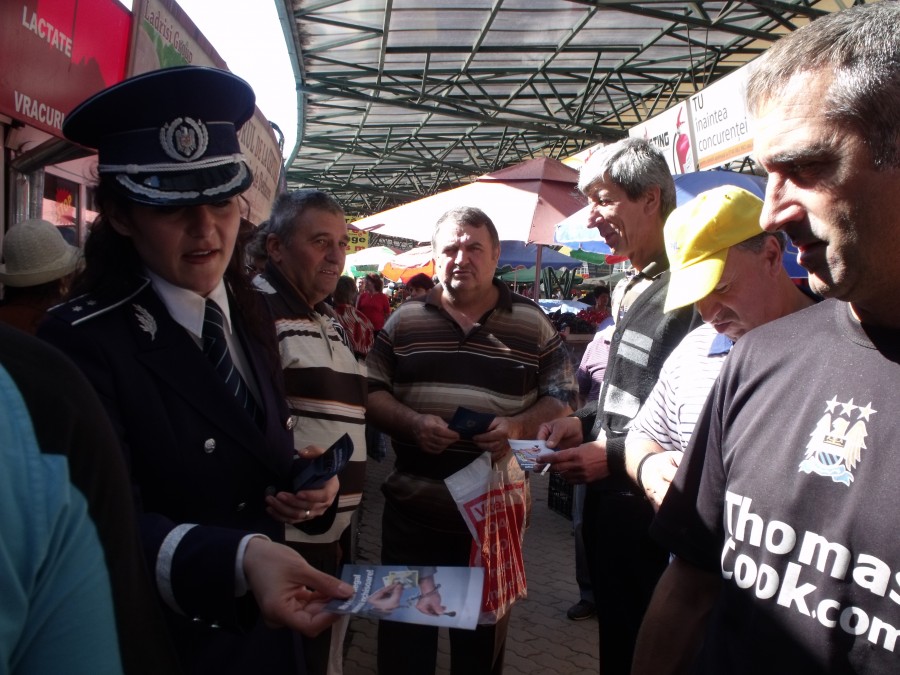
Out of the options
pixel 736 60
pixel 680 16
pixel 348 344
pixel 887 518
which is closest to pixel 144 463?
pixel 887 518

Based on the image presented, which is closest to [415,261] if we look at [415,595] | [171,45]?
[171,45]

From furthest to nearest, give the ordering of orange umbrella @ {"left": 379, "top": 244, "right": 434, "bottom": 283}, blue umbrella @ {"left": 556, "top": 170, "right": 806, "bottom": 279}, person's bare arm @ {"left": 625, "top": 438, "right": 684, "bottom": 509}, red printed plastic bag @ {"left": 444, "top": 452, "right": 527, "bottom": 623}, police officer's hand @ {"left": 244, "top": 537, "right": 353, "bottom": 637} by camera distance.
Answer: orange umbrella @ {"left": 379, "top": 244, "right": 434, "bottom": 283} < blue umbrella @ {"left": 556, "top": 170, "right": 806, "bottom": 279} < red printed plastic bag @ {"left": 444, "top": 452, "right": 527, "bottom": 623} < person's bare arm @ {"left": 625, "top": 438, "right": 684, "bottom": 509} < police officer's hand @ {"left": 244, "top": 537, "right": 353, "bottom": 637}

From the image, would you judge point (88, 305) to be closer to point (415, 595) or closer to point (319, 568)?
point (415, 595)

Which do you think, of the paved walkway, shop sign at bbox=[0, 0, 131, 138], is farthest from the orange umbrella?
shop sign at bbox=[0, 0, 131, 138]

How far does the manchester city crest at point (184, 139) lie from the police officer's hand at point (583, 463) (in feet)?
5.03

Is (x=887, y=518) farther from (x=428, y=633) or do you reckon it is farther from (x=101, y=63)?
(x=101, y=63)

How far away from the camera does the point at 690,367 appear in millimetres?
2148

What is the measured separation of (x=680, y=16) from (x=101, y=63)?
8.62 m

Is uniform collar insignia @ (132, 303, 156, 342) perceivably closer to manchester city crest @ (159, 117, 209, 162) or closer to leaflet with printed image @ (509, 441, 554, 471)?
manchester city crest @ (159, 117, 209, 162)

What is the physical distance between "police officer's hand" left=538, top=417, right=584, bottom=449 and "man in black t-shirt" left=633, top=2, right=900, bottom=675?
4.34 ft

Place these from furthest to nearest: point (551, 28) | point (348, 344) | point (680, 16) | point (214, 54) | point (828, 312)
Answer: point (551, 28) < point (680, 16) < point (214, 54) < point (348, 344) < point (828, 312)

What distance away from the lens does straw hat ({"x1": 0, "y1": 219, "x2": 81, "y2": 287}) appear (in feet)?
9.75

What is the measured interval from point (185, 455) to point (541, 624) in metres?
3.73

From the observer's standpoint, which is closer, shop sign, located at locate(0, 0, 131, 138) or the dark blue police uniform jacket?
the dark blue police uniform jacket
